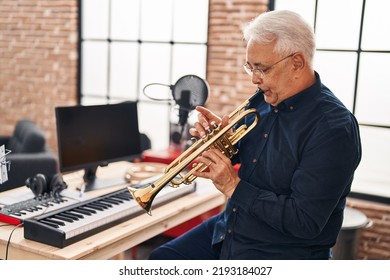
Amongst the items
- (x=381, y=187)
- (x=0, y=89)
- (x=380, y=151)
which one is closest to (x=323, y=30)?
(x=380, y=151)

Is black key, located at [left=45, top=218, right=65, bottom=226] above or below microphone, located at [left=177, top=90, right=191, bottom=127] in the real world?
below

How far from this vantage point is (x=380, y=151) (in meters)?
3.61

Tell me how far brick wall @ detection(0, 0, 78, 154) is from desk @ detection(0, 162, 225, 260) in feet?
8.25

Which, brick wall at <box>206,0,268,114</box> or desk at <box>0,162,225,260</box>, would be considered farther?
brick wall at <box>206,0,268,114</box>

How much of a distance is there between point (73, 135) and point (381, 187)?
2.30 metres

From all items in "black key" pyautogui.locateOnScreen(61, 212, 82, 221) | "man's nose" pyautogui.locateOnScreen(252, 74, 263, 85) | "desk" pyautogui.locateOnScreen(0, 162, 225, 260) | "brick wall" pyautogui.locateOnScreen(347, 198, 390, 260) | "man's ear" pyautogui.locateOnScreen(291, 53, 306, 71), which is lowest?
"brick wall" pyautogui.locateOnScreen(347, 198, 390, 260)

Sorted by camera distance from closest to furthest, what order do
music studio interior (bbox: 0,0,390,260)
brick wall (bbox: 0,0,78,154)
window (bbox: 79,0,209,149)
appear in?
music studio interior (bbox: 0,0,390,260), window (bbox: 79,0,209,149), brick wall (bbox: 0,0,78,154)

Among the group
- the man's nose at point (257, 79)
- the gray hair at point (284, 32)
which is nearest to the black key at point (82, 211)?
the man's nose at point (257, 79)

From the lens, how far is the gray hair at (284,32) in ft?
5.53

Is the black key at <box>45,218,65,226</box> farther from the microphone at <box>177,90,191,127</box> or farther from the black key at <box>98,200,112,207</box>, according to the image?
the microphone at <box>177,90,191,127</box>

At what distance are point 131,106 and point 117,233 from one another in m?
1.01

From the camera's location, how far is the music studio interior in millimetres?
2129

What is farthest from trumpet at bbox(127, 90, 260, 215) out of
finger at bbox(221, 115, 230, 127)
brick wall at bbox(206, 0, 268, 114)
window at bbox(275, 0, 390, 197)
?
brick wall at bbox(206, 0, 268, 114)

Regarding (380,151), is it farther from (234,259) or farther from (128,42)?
(128,42)
